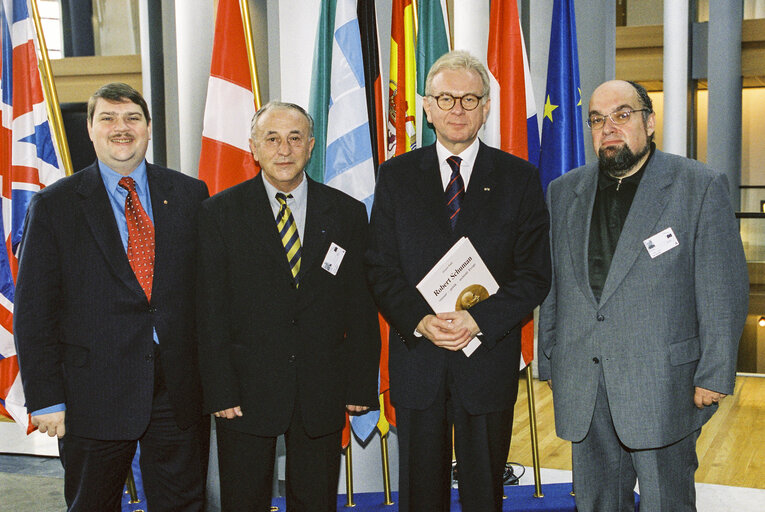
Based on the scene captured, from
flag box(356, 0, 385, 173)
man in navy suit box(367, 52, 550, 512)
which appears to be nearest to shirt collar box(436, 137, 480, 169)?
man in navy suit box(367, 52, 550, 512)

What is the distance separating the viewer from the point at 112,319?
2.14 meters

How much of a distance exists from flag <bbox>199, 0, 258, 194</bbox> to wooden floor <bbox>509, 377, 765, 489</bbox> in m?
2.65

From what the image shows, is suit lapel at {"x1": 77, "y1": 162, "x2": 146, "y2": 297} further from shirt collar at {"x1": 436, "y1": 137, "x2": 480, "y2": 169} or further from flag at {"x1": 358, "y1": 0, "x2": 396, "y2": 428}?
flag at {"x1": 358, "y1": 0, "x2": 396, "y2": 428}

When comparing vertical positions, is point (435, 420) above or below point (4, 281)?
below

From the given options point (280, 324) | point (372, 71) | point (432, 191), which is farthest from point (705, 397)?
point (372, 71)

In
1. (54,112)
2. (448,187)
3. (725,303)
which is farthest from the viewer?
(54,112)

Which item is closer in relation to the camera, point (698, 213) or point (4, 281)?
point (698, 213)

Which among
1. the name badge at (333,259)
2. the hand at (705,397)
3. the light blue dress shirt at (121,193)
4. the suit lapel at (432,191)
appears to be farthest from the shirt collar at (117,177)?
the hand at (705,397)

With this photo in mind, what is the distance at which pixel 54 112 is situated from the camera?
3037 mm

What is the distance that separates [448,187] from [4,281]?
2063 mm

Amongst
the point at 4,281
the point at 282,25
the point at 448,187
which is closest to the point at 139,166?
the point at 448,187

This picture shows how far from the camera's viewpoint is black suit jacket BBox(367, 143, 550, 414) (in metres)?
2.18

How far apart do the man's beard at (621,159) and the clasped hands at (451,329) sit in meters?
0.68

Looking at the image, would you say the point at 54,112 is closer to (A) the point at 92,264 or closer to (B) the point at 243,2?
(B) the point at 243,2
